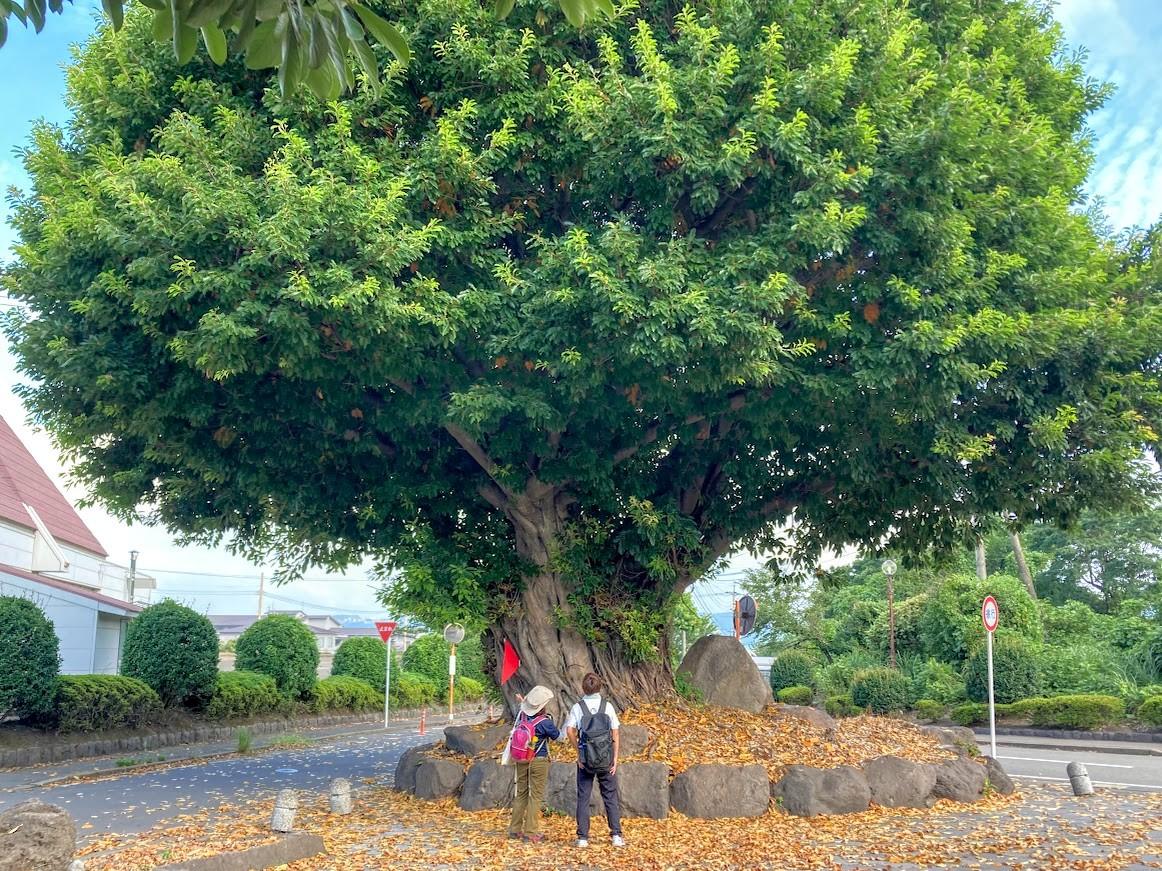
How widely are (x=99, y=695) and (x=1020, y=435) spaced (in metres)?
16.9

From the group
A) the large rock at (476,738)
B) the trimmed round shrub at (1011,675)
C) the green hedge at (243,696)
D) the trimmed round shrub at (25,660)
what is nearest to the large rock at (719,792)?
the large rock at (476,738)

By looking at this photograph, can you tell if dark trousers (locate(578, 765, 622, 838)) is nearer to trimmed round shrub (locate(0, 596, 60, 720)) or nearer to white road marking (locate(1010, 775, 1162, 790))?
white road marking (locate(1010, 775, 1162, 790))

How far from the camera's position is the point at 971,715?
79.2ft

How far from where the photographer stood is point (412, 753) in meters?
13.0

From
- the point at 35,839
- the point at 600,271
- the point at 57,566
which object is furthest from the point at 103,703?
the point at 600,271

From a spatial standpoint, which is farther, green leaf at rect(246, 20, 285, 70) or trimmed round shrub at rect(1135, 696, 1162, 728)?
trimmed round shrub at rect(1135, 696, 1162, 728)

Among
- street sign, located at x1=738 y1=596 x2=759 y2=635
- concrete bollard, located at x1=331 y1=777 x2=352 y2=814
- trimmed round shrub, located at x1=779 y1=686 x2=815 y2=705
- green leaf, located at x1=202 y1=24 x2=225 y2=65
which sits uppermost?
green leaf, located at x1=202 y1=24 x2=225 y2=65

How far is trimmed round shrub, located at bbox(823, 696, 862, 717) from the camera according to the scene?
2675cm

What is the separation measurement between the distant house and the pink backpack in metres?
13.9

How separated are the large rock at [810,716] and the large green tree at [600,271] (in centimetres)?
267

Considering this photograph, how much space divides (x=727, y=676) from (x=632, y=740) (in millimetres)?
3598

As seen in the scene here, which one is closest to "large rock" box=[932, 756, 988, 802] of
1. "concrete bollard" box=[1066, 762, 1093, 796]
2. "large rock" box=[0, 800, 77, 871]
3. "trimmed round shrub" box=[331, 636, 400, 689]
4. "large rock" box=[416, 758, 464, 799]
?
"concrete bollard" box=[1066, 762, 1093, 796]

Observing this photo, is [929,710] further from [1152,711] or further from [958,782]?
[958,782]

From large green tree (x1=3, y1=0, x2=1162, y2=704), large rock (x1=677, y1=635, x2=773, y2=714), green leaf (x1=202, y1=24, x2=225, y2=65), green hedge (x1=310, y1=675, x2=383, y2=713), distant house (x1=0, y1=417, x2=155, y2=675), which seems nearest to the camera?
green leaf (x1=202, y1=24, x2=225, y2=65)
